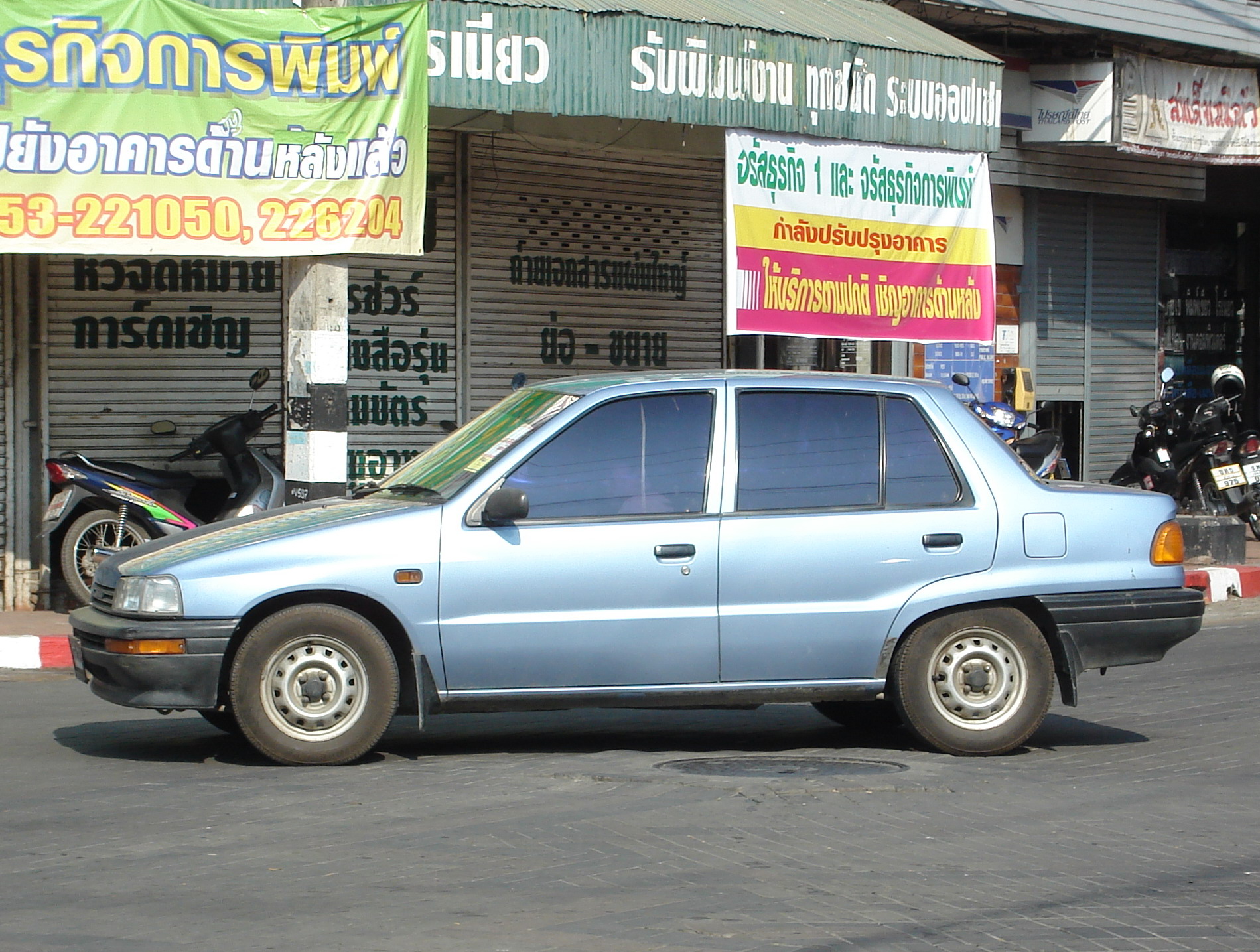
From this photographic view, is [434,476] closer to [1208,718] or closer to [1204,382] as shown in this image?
[1208,718]

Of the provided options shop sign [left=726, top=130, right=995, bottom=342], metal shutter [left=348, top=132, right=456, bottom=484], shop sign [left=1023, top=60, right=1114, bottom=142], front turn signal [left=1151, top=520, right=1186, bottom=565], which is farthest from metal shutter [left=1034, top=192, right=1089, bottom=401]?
front turn signal [left=1151, top=520, right=1186, bottom=565]

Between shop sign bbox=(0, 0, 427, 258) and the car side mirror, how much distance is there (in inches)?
189

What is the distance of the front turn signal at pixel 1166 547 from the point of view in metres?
7.38

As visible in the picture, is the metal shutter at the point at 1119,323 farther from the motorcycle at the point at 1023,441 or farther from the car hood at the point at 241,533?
the car hood at the point at 241,533

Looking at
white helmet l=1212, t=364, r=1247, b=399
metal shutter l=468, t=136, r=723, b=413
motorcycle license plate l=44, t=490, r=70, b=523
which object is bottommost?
motorcycle license plate l=44, t=490, r=70, b=523

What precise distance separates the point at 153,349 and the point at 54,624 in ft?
7.92

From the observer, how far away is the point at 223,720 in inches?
295

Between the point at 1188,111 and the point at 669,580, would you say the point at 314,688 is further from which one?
the point at 1188,111

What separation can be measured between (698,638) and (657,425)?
2.92 feet

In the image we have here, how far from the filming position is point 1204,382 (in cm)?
2097

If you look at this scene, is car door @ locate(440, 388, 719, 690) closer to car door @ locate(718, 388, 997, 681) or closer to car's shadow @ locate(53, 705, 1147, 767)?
car door @ locate(718, 388, 997, 681)

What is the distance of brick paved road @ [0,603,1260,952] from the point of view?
4.68 meters

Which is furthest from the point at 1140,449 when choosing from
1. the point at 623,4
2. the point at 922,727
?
the point at 922,727

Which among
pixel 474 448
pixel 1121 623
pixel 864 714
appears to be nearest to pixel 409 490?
pixel 474 448
